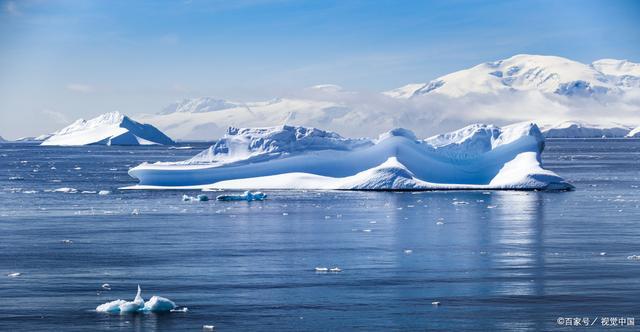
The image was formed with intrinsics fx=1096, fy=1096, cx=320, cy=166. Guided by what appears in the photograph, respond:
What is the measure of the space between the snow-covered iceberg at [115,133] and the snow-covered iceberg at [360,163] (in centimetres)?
10678

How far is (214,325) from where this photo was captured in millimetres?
18094

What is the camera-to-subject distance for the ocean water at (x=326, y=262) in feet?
61.9

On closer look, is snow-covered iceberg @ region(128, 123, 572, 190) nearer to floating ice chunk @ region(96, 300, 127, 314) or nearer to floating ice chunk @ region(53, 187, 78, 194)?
floating ice chunk @ region(53, 187, 78, 194)

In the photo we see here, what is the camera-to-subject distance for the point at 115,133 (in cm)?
15700

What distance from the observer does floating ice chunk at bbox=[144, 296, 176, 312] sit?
19.2 meters

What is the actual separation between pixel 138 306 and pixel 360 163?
29951 mm

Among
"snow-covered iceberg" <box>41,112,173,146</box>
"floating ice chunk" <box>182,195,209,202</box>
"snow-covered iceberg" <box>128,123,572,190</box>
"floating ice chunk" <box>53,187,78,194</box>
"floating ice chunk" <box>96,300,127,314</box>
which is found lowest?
"floating ice chunk" <box>96,300,127,314</box>

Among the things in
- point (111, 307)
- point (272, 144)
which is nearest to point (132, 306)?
point (111, 307)

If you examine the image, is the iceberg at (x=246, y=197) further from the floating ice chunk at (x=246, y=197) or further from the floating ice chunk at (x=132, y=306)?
the floating ice chunk at (x=132, y=306)

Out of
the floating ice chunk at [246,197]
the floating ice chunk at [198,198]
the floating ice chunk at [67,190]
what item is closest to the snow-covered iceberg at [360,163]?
the floating ice chunk at [67,190]

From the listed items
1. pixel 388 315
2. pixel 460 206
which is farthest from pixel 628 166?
pixel 388 315

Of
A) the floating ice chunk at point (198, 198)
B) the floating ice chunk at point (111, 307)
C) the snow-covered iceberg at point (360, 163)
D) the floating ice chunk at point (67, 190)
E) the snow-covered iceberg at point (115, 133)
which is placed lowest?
the floating ice chunk at point (111, 307)

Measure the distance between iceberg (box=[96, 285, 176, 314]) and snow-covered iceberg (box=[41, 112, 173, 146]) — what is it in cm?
13671

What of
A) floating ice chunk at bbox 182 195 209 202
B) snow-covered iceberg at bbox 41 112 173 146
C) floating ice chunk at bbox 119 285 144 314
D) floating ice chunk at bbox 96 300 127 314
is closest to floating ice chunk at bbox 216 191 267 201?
floating ice chunk at bbox 182 195 209 202
